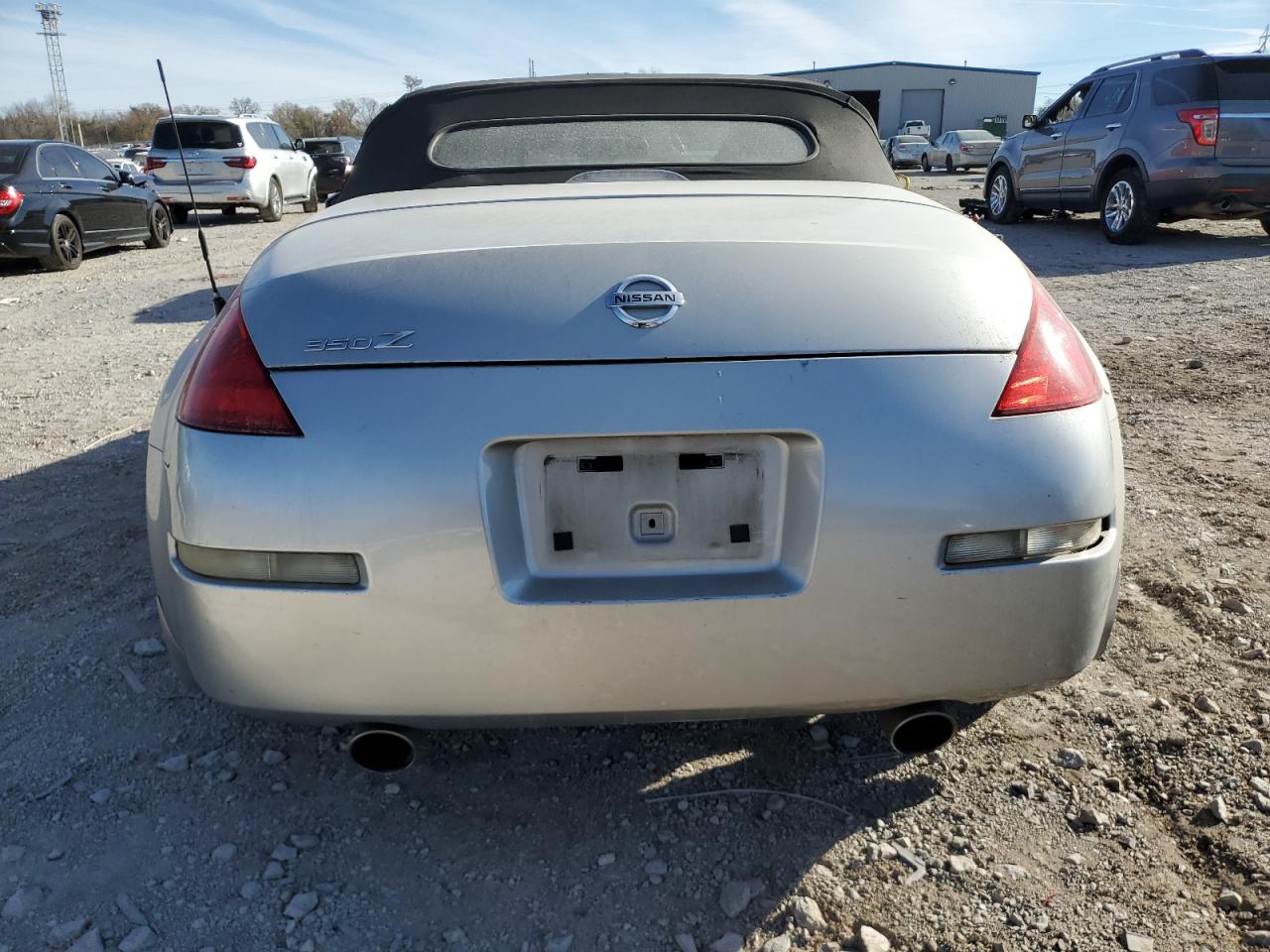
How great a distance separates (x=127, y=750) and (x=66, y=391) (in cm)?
421

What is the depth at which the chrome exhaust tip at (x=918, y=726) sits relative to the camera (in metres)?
1.84

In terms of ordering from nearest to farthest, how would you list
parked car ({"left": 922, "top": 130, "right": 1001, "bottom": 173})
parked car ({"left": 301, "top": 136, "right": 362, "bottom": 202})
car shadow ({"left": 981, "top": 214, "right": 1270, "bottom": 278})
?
1. car shadow ({"left": 981, "top": 214, "right": 1270, "bottom": 278})
2. parked car ({"left": 301, "top": 136, "right": 362, "bottom": 202})
3. parked car ({"left": 922, "top": 130, "right": 1001, "bottom": 173})

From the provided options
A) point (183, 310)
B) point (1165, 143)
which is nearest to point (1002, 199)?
point (1165, 143)

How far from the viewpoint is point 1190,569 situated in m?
3.16

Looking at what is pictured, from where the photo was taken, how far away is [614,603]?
1630 millimetres

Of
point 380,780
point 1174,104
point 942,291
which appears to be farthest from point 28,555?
point 1174,104

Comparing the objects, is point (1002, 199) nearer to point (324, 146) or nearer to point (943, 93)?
point (324, 146)

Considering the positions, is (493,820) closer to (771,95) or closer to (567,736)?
(567,736)

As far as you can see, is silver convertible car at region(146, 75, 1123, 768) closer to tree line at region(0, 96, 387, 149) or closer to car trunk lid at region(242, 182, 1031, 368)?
car trunk lid at region(242, 182, 1031, 368)

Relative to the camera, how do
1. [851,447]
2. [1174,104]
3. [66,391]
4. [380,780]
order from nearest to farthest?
[851,447] < [380,780] < [66,391] < [1174,104]

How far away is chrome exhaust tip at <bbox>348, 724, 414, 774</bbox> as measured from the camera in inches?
71.3

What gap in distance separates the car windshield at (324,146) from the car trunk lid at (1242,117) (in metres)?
19.0

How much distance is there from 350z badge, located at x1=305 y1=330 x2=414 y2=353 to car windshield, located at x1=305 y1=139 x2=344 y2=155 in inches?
936

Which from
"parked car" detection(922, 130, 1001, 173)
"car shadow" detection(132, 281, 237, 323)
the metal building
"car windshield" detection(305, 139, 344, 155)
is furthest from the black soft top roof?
the metal building
